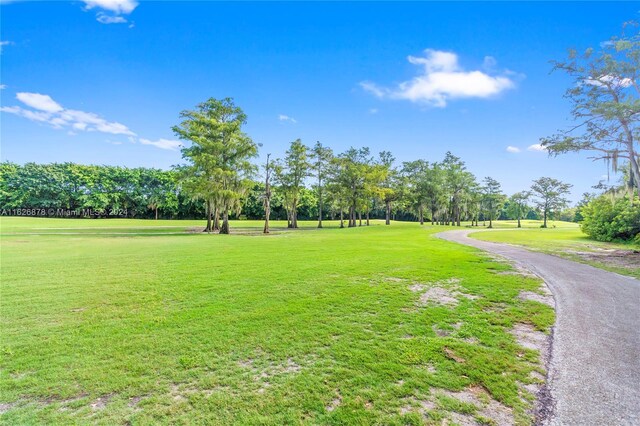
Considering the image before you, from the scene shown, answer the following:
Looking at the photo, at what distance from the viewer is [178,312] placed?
5.71 meters

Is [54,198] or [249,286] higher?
[54,198]

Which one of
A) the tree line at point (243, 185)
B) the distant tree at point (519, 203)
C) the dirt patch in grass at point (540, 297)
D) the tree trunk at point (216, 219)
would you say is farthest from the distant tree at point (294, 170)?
the distant tree at point (519, 203)

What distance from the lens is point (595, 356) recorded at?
13.3ft

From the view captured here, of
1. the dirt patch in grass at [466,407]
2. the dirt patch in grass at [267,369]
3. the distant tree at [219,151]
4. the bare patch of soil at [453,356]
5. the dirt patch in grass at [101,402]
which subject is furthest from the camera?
the distant tree at [219,151]

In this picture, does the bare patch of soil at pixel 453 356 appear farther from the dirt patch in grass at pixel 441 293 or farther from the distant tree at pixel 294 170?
the distant tree at pixel 294 170

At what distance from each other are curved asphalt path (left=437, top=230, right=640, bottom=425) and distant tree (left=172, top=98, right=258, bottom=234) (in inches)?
976

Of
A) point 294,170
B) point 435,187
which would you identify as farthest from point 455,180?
point 294,170

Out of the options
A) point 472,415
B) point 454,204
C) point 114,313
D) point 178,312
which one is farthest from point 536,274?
point 454,204

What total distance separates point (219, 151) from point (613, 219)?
105ft

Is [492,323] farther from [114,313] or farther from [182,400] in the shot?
[114,313]

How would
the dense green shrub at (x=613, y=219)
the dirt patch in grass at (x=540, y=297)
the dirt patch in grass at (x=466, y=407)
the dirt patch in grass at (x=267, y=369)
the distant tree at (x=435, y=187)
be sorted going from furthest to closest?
the distant tree at (x=435, y=187) < the dense green shrub at (x=613, y=219) < the dirt patch in grass at (x=540, y=297) < the dirt patch in grass at (x=267, y=369) < the dirt patch in grass at (x=466, y=407)

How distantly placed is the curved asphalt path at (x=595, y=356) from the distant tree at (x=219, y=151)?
2480cm

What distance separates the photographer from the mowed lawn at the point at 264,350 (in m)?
2.97

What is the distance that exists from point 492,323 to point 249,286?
548 centimetres
